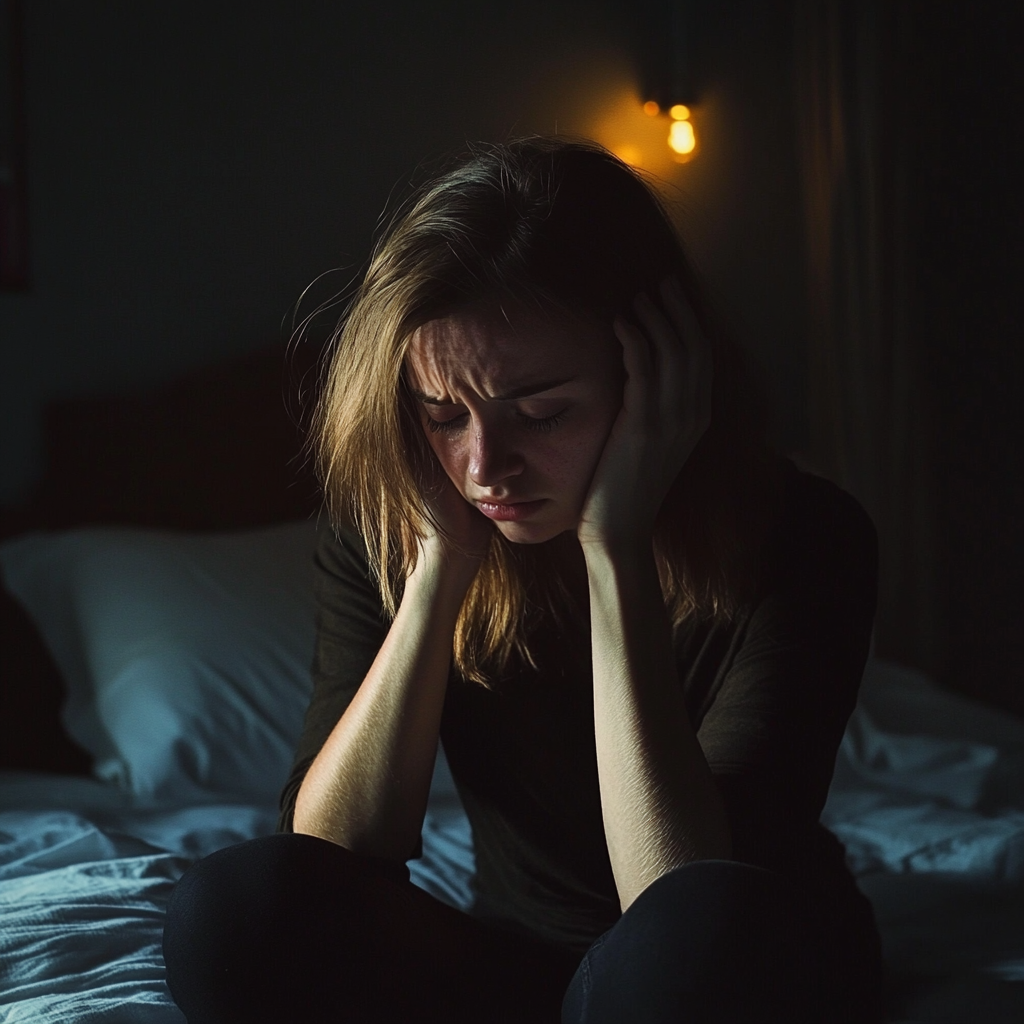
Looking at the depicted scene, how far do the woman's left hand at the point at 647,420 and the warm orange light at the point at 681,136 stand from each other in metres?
1.60

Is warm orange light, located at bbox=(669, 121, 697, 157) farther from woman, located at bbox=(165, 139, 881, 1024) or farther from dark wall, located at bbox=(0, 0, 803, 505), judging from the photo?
woman, located at bbox=(165, 139, 881, 1024)

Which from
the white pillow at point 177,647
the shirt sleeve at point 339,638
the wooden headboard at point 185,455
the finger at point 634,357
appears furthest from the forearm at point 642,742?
the wooden headboard at point 185,455

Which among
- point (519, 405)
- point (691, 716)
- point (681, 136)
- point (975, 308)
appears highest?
point (681, 136)

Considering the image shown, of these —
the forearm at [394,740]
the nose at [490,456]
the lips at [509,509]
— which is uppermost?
the nose at [490,456]

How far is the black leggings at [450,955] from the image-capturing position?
683 millimetres

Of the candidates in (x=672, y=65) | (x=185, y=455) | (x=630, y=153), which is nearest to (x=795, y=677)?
(x=185, y=455)

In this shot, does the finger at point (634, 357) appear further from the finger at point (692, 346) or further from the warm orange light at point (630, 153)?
the warm orange light at point (630, 153)

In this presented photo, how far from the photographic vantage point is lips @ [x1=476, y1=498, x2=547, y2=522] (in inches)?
35.4

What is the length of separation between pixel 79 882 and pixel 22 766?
68 centimetres

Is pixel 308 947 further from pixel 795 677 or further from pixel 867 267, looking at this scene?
pixel 867 267

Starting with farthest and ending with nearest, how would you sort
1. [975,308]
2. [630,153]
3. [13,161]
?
[975,308], [630,153], [13,161]

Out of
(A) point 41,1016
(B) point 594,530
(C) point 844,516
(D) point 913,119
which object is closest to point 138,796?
(A) point 41,1016

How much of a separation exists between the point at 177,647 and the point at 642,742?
89cm

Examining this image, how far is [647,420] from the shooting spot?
88cm
